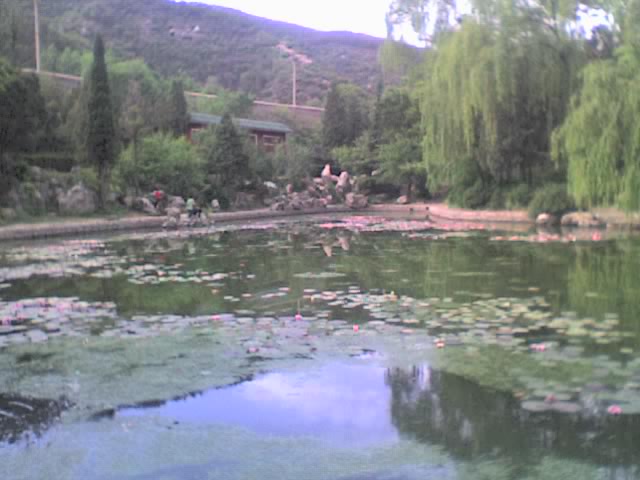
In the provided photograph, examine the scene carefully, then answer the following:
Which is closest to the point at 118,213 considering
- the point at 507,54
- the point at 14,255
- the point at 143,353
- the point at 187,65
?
the point at 14,255

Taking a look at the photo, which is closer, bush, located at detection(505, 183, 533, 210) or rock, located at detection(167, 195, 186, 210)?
bush, located at detection(505, 183, 533, 210)

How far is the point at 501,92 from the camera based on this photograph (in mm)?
20641

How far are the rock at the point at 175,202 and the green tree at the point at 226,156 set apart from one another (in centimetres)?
313

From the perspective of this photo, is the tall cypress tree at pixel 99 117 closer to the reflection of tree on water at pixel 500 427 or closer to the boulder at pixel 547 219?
the boulder at pixel 547 219

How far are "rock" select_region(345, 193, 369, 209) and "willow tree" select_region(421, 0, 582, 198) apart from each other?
10.2 metres

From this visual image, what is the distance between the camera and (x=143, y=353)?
238 inches

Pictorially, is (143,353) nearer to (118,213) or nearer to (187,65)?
(118,213)

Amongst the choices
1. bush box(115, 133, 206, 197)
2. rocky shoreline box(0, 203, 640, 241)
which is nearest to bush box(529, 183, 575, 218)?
rocky shoreline box(0, 203, 640, 241)

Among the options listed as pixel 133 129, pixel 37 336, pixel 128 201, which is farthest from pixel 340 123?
pixel 37 336

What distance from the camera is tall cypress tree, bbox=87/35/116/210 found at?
22.7 meters

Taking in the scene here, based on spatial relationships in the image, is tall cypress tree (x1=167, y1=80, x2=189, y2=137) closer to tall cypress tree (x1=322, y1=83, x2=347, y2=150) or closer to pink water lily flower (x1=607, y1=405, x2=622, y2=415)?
tall cypress tree (x1=322, y1=83, x2=347, y2=150)

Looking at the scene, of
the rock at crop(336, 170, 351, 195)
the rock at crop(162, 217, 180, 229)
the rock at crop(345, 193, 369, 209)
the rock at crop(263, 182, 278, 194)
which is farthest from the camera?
the rock at crop(336, 170, 351, 195)

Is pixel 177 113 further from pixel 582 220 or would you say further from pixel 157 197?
pixel 582 220

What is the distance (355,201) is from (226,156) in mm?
7448
